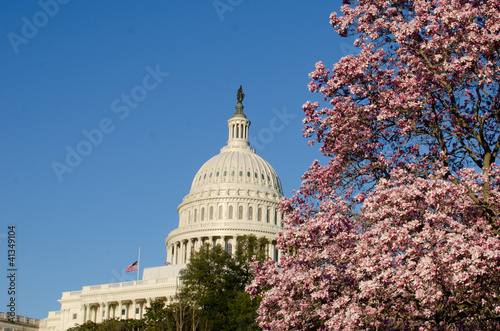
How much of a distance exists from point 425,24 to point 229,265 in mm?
57649

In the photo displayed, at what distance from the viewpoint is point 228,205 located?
5856 inches

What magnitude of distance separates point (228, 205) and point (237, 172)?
9.06 meters

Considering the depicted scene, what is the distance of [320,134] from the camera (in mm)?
25359

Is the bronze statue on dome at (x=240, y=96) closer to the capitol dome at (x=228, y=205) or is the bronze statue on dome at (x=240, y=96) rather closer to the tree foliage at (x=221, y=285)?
the capitol dome at (x=228, y=205)

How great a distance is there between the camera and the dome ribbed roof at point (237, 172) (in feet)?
506

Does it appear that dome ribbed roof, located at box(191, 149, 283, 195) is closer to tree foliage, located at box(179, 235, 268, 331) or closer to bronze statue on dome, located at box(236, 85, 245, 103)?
bronze statue on dome, located at box(236, 85, 245, 103)

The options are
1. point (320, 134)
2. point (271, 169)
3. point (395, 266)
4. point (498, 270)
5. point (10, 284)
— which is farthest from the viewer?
point (271, 169)

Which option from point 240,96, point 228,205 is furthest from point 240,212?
point 240,96

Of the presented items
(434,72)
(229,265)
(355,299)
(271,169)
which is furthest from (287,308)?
(271,169)

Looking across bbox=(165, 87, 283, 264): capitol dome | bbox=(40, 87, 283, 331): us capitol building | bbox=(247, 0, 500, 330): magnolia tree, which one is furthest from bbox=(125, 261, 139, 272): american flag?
bbox=(247, 0, 500, 330): magnolia tree

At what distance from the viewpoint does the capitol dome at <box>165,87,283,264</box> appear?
470ft

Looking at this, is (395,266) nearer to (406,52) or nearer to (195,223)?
(406,52)

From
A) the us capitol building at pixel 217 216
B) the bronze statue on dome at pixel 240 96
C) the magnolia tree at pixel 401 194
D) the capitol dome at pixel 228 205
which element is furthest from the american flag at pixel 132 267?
the magnolia tree at pixel 401 194

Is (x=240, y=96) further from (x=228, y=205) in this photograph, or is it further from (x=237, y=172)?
(x=228, y=205)
